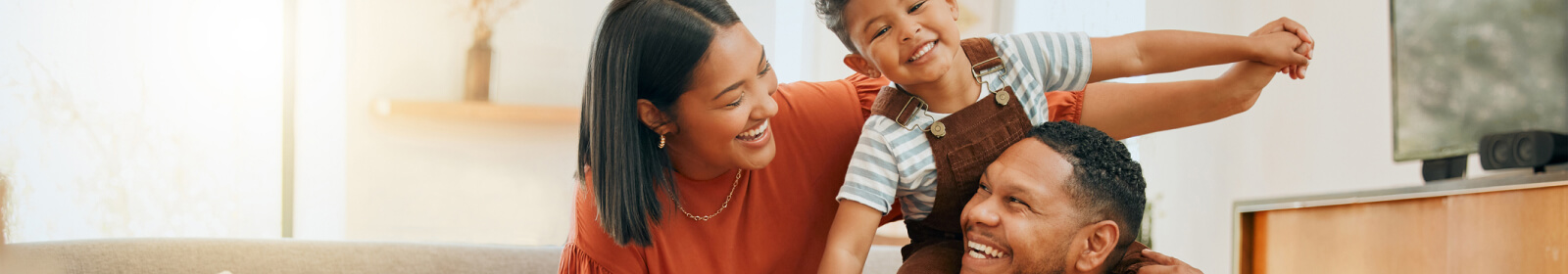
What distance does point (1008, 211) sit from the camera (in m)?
1.33

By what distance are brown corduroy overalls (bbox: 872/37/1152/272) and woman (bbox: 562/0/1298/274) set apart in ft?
0.79

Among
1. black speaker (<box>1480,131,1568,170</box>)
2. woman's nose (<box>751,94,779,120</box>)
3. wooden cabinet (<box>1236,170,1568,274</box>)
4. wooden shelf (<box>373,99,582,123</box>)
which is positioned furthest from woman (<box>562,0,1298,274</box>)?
wooden shelf (<box>373,99,582,123</box>)

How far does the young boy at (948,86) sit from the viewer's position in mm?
1395

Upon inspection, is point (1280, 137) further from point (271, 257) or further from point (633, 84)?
point (271, 257)

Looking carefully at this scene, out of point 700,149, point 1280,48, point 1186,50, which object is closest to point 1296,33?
point 1280,48

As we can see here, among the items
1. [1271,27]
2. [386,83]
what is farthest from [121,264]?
[1271,27]

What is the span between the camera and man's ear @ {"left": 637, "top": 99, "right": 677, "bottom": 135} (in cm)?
151

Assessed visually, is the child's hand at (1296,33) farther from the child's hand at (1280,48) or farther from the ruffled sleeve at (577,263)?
the ruffled sleeve at (577,263)

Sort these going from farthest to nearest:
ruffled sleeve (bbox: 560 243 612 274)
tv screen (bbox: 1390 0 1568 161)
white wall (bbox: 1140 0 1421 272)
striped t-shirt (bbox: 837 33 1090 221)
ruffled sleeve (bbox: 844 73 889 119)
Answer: white wall (bbox: 1140 0 1421 272)
tv screen (bbox: 1390 0 1568 161)
ruffled sleeve (bbox: 844 73 889 119)
ruffled sleeve (bbox: 560 243 612 274)
striped t-shirt (bbox: 837 33 1090 221)

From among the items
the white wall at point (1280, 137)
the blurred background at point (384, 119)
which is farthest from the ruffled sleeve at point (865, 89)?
the white wall at point (1280, 137)

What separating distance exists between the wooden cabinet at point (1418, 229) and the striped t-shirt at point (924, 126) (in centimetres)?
86

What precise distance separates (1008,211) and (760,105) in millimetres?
389

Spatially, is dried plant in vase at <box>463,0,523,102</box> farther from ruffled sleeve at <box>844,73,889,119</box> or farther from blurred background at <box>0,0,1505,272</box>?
ruffled sleeve at <box>844,73,889,119</box>

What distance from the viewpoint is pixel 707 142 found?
4.97ft
